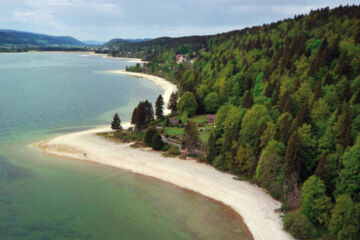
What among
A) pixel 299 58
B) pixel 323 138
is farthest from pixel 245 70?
pixel 323 138

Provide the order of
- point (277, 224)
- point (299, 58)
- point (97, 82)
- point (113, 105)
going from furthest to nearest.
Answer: point (97, 82) < point (113, 105) < point (299, 58) < point (277, 224)

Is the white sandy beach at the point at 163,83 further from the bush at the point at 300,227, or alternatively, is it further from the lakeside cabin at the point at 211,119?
the bush at the point at 300,227

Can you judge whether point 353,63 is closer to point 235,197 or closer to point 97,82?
point 235,197

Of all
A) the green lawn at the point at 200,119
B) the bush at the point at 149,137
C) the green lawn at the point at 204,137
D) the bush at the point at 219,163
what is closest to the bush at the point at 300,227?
the bush at the point at 219,163

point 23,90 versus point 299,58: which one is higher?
point 299,58

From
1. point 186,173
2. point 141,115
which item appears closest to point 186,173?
point 186,173

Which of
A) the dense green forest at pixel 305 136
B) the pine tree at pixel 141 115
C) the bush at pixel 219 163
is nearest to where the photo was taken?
the dense green forest at pixel 305 136

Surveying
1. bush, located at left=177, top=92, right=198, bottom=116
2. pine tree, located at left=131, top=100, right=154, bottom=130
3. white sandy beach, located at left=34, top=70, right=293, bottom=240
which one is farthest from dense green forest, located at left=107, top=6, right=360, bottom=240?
pine tree, located at left=131, top=100, right=154, bottom=130
